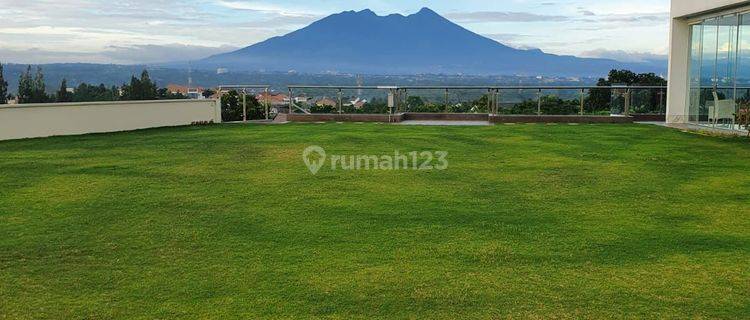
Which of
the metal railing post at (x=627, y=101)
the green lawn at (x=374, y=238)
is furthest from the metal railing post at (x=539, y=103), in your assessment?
the green lawn at (x=374, y=238)

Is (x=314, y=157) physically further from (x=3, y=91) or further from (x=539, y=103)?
(x=539, y=103)

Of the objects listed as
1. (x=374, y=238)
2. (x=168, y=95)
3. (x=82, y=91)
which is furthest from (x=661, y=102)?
(x=374, y=238)

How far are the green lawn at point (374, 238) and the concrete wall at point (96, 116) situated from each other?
3686mm

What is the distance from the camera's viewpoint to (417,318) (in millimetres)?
3516

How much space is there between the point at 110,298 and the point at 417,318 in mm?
1720

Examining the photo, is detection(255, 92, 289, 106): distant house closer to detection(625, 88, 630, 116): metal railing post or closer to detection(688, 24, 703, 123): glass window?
detection(625, 88, 630, 116): metal railing post

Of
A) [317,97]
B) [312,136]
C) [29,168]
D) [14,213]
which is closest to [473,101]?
[317,97]

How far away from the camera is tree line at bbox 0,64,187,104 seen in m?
14.3

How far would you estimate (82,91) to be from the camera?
1523cm

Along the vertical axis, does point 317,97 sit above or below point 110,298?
above

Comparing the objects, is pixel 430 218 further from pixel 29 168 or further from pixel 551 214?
pixel 29 168

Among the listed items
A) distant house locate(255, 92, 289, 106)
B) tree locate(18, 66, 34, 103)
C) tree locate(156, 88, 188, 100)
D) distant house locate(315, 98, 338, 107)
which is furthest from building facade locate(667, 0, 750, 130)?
tree locate(18, 66, 34, 103)

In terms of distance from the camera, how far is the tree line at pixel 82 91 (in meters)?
14.3

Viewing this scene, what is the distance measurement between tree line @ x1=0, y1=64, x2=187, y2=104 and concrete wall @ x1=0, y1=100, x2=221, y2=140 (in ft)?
1.40
